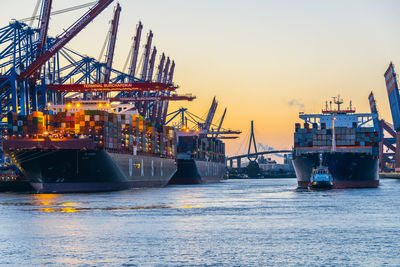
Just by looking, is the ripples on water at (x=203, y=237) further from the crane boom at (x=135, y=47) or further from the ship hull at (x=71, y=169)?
the crane boom at (x=135, y=47)

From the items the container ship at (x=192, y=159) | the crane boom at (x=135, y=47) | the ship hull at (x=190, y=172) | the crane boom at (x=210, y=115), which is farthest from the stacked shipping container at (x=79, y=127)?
the crane boom at (x=210, y=115)

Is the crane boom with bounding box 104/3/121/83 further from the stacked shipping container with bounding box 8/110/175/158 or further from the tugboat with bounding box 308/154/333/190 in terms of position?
the tugboat with bounding box 308/154/333/190

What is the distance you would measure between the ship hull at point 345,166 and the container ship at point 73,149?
72.1 ft

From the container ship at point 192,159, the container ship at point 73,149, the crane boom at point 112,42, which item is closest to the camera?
the container ship at point 73,149

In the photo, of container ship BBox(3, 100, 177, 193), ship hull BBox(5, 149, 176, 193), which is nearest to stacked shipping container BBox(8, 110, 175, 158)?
container ship BBox(3, 100, 177, 193)

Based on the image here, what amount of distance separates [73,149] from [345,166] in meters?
30.7

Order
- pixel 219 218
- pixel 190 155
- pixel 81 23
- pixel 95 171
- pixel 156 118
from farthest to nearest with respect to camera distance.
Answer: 1. pixel 156 118
2. pixel 190 155
3. pixel 81 23
4. pixel 95 171
5. pixel 219 218

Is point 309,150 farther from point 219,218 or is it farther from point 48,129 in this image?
point 219,218

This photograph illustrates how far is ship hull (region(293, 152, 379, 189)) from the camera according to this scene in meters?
76.7

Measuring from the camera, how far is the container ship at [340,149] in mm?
77125

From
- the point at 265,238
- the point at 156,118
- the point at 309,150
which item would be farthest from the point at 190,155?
the point at 265,238

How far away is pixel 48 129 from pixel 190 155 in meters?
60.4

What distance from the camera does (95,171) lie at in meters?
74.9

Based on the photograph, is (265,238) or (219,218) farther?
(219,218)
